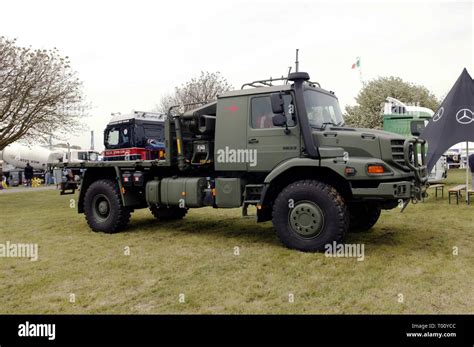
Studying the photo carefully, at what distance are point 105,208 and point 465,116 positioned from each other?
10.5m

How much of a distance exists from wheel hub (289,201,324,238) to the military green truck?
16 mm

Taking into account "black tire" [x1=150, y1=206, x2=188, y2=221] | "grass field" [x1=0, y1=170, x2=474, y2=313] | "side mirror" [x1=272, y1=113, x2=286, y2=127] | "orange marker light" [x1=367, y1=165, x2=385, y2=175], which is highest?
"side mirror" [x1=272, y1=113, x2=286, y2=127]

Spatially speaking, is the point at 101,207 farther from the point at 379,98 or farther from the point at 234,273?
the point at 379,98

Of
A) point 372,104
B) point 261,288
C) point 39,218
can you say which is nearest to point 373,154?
point 261,288

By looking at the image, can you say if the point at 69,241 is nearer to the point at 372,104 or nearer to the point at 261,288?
the point at 261,288

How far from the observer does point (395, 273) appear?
5.80 meters

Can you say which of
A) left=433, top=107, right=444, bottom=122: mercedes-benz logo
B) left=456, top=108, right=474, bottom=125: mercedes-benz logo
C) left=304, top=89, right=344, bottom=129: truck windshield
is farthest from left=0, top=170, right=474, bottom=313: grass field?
left=433, top=107, right=444, bottom=122: mercedes-benz logo

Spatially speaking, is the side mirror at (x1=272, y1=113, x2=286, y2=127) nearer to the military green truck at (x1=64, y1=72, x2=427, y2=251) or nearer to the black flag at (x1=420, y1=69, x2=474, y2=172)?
the military green truck at (x1=64, y1=72, x2=427, y2=251)

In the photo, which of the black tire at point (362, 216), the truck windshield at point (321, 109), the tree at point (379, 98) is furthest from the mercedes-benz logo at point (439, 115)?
the tree at point (379, 98)

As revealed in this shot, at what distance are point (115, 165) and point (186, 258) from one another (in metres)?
3.44

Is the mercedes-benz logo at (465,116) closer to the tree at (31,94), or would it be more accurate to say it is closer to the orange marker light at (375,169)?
the orange marker light at (375,169)

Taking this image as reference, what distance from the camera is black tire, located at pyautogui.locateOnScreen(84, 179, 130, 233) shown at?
9.32m

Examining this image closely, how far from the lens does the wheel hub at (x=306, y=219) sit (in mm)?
6745

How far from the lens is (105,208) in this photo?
9.58m
